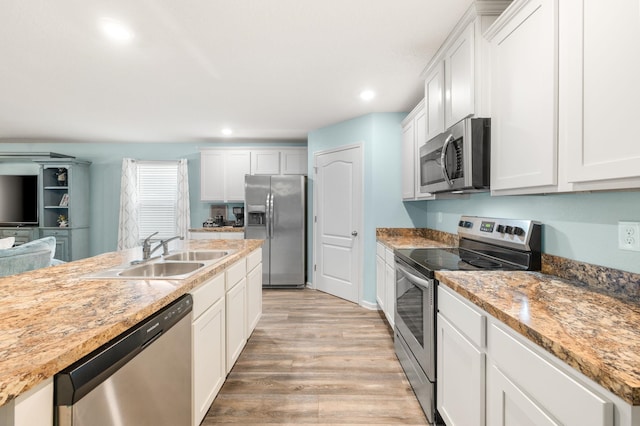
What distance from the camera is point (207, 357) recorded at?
1.65 metres

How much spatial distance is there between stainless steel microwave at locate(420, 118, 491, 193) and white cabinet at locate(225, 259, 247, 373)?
5.22ft

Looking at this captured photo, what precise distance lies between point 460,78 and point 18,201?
681 centimetres

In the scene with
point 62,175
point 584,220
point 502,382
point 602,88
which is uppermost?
point 62,175

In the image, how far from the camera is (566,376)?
763mm

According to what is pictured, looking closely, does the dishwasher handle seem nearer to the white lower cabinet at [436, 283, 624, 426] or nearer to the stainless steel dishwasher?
the stainless steel dishwasher

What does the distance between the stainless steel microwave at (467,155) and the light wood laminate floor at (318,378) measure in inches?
55.8

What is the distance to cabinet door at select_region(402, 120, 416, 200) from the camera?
3.09 m

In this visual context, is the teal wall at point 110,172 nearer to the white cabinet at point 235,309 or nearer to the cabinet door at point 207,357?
the white cabinet at point 235,309

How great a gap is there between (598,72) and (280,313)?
3.25m

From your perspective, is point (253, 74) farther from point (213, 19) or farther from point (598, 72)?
point (598, 72)

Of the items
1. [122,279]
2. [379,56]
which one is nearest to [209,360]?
[122,279]

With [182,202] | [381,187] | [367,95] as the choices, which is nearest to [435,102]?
[367,95]

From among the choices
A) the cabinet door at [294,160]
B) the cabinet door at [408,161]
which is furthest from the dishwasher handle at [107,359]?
the cabinet door at [294,160]

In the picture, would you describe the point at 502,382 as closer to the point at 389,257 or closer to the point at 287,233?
the point at 389,257
